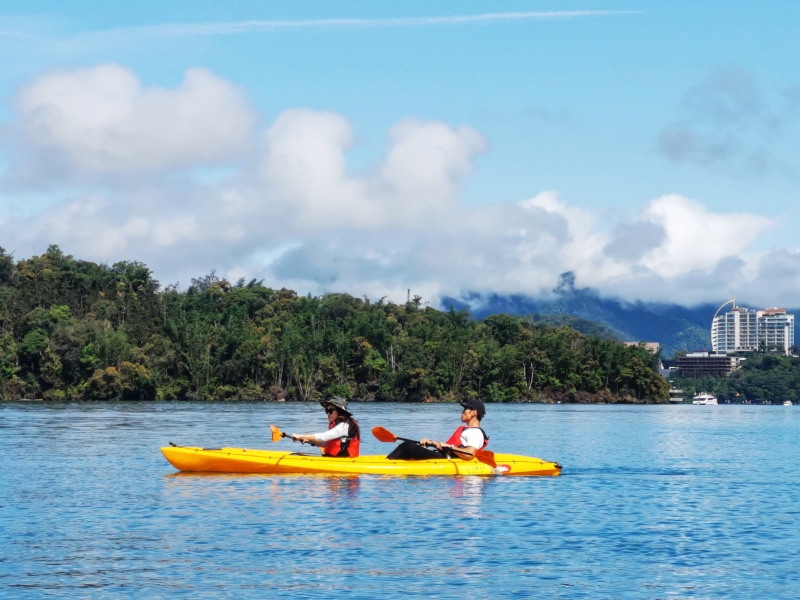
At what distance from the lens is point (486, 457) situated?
23781 mm

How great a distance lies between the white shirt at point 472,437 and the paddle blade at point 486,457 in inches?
5.2

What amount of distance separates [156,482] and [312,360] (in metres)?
90.2

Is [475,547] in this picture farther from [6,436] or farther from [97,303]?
[97,303]

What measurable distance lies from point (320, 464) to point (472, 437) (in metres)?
3.40

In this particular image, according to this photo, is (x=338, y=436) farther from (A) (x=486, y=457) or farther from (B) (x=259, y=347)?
(B) (x=259, y=347)

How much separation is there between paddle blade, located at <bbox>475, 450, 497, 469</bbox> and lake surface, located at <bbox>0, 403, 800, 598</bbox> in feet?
1.53

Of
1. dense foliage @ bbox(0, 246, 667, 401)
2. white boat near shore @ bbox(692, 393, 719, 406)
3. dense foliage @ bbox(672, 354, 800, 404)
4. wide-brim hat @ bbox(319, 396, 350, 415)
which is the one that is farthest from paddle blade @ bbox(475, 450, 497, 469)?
dense foliage @ bbox(672, 354, 800, 404)

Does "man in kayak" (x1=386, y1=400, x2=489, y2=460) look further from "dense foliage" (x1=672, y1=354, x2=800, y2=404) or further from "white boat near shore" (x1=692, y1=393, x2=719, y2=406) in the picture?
"dense foliage" (x1=672, y1=354, x2=800, y2=404)

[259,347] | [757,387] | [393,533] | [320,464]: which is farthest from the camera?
[757,387]

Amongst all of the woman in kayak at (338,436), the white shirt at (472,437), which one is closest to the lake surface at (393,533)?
the woman in kayak at (338,436)

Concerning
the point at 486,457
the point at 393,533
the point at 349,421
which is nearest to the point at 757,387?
the point at 486,457

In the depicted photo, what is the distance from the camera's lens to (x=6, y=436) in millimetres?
40469

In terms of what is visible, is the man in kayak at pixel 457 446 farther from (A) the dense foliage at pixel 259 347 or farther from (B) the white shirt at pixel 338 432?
(A) the dense foliage at pixel 259 347

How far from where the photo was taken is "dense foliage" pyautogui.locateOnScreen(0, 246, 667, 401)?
96.4 metres
